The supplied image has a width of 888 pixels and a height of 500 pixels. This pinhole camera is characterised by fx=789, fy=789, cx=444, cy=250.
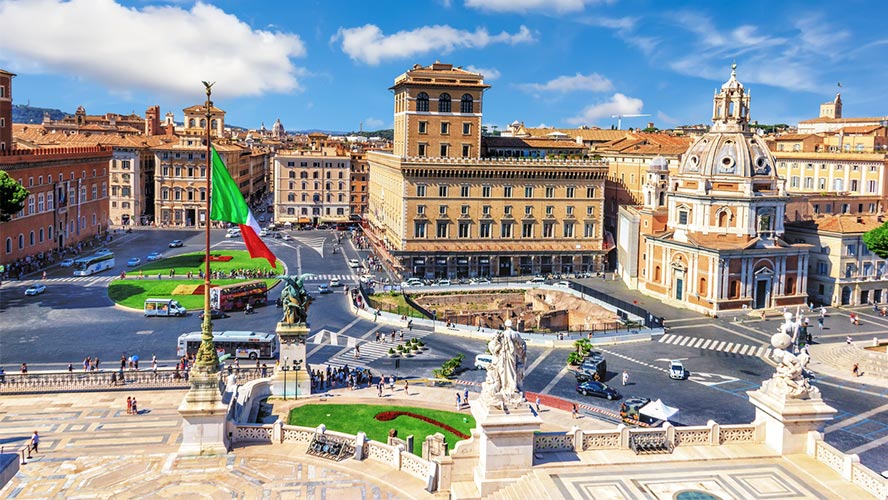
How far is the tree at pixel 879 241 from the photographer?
64869mm

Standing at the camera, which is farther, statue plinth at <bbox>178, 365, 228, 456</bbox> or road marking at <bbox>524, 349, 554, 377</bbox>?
road marking at <bbox>524, 349, 554, 377</bbox>

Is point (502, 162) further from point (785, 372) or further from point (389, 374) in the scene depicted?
point (785, 372)

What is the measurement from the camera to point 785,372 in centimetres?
2205

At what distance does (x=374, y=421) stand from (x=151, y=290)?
131 feet

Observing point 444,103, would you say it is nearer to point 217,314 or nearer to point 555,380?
point 217,314

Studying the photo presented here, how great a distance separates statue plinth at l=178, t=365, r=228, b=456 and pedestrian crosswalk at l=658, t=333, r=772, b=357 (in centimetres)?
3795

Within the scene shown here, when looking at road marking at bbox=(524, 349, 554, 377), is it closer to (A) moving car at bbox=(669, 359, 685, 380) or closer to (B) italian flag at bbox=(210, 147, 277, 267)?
(A) moving car at bbox=(669, 359, 685, 380)

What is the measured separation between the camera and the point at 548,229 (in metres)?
85.3

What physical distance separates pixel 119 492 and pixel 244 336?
24098mm

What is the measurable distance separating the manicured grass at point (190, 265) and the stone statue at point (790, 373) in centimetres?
5987

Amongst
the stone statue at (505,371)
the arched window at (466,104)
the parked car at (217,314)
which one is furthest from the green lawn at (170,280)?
the stone statue at (505,371)

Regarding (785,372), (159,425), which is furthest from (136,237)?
(785,372)

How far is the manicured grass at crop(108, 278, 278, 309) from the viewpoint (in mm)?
64750

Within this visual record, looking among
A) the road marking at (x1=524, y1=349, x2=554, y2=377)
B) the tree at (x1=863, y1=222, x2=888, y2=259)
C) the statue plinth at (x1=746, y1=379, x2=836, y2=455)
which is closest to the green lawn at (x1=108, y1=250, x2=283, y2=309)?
the road marking at (x1=524, y1=349, x2=554, y2=377)
